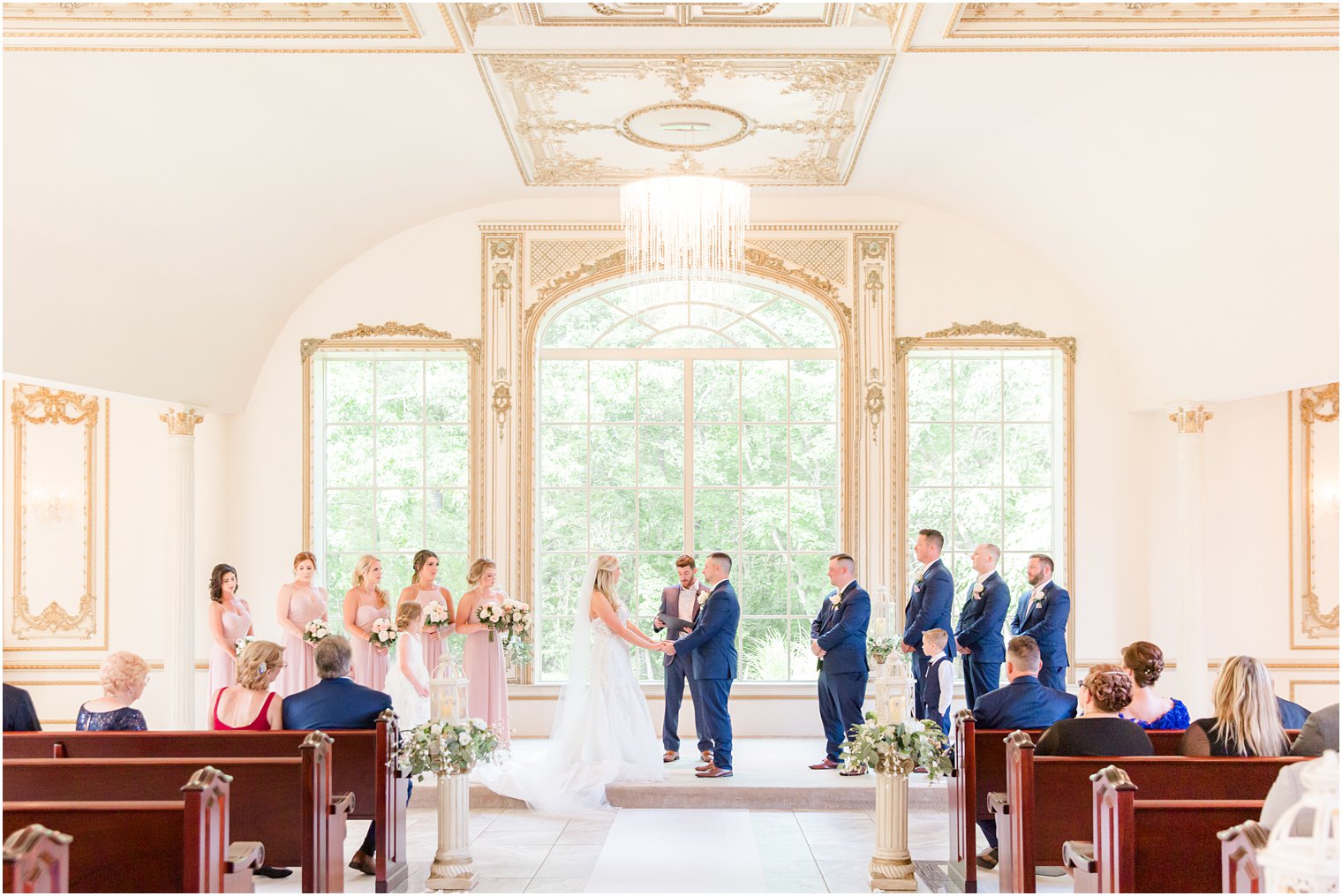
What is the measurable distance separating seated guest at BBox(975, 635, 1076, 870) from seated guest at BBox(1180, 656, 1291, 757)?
938 millimetres

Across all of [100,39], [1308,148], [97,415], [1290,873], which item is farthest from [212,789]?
[97,415]

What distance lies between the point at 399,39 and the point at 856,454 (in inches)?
202

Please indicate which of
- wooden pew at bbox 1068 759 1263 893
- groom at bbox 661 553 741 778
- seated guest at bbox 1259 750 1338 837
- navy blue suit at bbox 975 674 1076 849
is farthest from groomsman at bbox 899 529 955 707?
seated guest at bbox 1259 750 1338 837

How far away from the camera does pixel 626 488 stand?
33.3 ft

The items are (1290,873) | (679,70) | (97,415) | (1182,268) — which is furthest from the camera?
(97,415)

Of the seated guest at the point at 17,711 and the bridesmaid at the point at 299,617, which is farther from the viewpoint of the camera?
the bridesmaid at the point at 299,617

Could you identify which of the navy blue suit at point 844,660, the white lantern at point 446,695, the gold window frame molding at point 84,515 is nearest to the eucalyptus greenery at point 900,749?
the white lantern at point 446,695

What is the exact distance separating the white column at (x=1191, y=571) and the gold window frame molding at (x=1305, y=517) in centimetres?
88

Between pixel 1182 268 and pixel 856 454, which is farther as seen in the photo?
pixel 856 454

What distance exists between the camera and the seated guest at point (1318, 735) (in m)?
4.48

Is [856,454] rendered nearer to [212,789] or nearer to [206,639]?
[206,639]

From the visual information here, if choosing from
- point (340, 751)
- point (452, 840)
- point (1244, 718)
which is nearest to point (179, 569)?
point (340, 751)

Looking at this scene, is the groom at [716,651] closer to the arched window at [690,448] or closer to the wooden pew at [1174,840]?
the arched window at [690,448]

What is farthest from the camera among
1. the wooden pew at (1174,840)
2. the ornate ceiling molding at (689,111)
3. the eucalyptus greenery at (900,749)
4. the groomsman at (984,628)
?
the groomsman at (984,628)
